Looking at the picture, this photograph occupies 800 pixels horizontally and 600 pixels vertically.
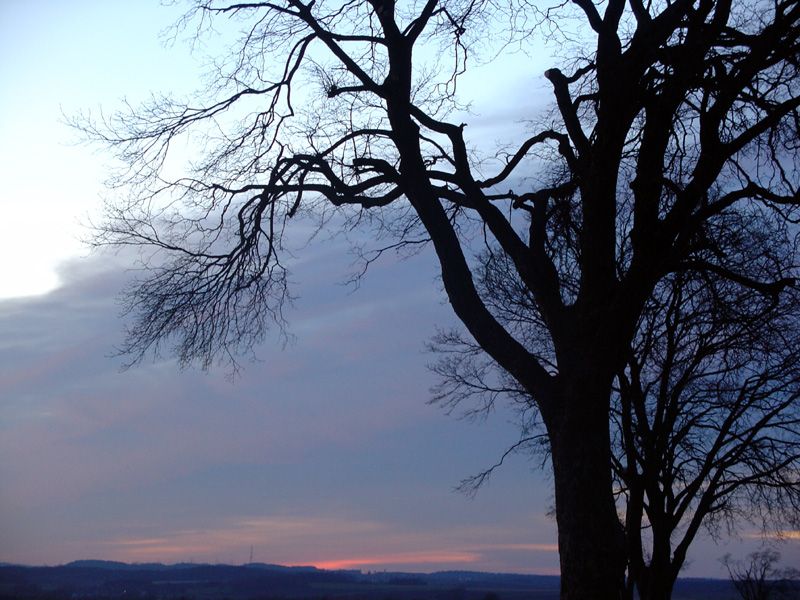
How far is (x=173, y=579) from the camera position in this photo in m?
22.8

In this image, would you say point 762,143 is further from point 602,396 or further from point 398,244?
point 398,244

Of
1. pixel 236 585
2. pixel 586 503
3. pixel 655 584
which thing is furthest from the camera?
pixel 236 585

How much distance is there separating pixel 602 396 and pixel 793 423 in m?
8.84

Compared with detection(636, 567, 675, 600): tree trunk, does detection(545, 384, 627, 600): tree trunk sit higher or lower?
higher

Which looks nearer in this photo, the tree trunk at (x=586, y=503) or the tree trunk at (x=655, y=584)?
the tree trunk at (x=586, y=503)

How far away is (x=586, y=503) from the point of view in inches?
222

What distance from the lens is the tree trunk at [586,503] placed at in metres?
5.53

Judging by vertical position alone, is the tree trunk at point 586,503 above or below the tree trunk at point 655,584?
above

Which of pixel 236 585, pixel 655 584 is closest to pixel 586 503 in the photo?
pixel 655 584

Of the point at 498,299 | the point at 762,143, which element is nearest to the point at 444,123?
the point at 762,143

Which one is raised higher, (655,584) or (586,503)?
(586,503)

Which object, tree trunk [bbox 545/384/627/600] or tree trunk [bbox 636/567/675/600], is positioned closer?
tree trunk [bbox 545/384/627/600]

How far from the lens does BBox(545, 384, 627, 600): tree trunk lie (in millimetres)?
5527

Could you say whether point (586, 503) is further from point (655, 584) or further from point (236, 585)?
point (236, 585)
